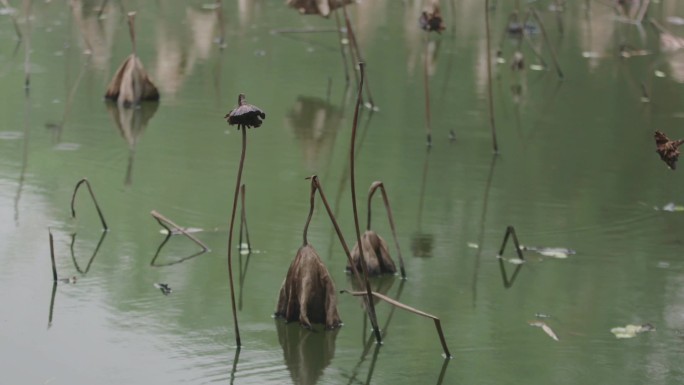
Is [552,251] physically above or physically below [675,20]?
above

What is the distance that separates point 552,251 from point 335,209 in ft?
2.94

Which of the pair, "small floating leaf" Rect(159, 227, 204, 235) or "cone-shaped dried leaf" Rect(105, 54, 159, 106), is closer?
"small floating leaf" Rect(159, 227, 204, 235)

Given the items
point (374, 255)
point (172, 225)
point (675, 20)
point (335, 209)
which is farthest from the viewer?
point (675, 20)

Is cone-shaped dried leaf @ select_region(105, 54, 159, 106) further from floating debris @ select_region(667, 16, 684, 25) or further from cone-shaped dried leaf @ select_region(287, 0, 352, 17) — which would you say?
floating debris @ select_region(667, 16, 684, 25)

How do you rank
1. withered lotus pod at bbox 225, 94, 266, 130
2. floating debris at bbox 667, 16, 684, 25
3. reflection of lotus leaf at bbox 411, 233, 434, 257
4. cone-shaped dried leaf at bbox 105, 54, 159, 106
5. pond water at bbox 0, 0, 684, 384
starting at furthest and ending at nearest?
floating debris at bbox 667, 16, 684, 25
cone-shaped dried leaf at bbox 105, 54, 159, 106
reflection of lotus leaf at bbox 411, 233, 434, 257
pond water at bbox 0, 0, 684, 384
withered lotus pod at bbox 225, 94, 266, 130

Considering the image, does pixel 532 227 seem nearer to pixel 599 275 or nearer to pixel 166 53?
pixel 599 275

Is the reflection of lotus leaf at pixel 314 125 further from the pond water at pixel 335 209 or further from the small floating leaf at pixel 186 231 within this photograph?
the small floating leaf at pixel 186 231

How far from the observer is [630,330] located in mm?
3492

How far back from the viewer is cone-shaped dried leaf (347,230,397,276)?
3.87 meters

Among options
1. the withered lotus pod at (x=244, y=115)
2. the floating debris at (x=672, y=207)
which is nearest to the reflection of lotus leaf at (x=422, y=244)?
the floating debris at (x=672, y=207)

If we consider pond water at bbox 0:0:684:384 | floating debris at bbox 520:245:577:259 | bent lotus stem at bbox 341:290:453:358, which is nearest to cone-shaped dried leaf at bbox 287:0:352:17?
pond water at bbox 0:0:684:384

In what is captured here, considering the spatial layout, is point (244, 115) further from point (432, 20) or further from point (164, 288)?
point (432, 20)

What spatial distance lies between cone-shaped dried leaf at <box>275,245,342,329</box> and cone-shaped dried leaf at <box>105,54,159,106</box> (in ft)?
10.9

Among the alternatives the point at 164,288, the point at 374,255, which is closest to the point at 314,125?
the point at 374,255
